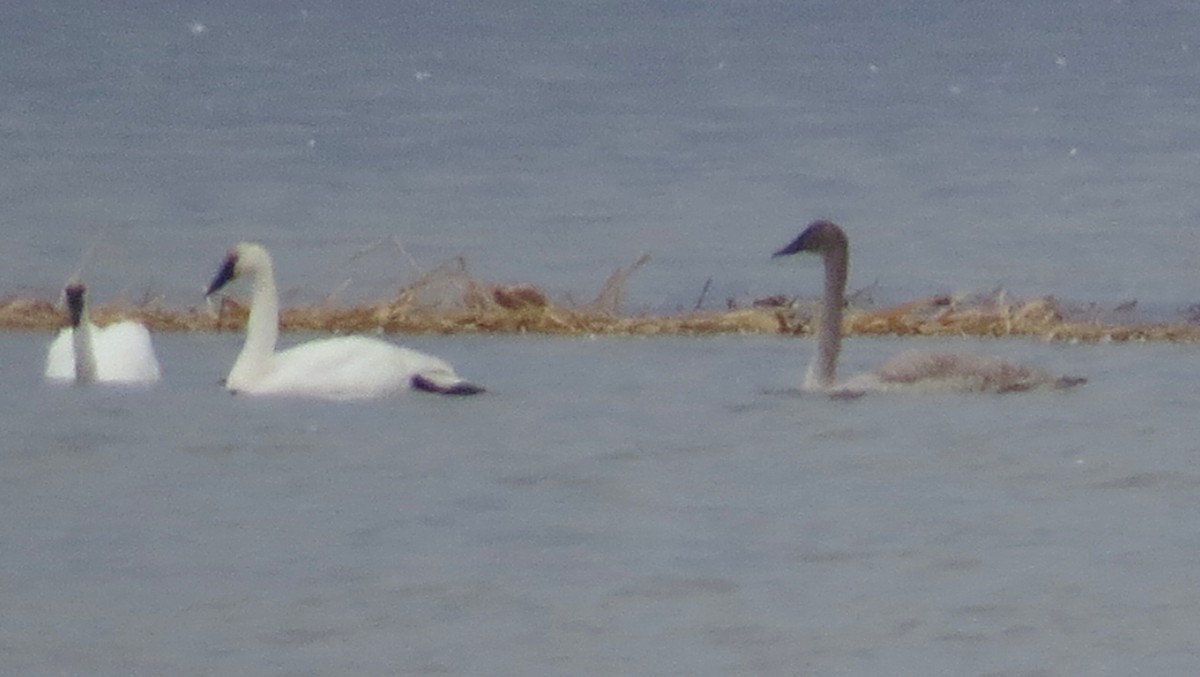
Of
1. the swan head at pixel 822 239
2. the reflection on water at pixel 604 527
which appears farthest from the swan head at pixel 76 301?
the swan head at pixel 822 239

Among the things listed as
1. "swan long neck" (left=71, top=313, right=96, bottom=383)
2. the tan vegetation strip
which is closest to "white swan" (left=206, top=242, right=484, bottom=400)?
"swan long neck" (left=71, top=313, right=96, bottom=383)

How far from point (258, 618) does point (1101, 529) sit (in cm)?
303

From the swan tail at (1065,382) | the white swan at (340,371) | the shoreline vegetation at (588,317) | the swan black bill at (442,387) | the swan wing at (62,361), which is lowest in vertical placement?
the shoreline vegetation at (588,317)

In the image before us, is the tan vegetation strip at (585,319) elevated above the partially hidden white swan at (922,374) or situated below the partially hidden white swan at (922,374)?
below

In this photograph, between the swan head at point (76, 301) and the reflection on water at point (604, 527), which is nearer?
the reflection on water at point (604, 527)

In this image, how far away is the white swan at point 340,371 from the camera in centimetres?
1561

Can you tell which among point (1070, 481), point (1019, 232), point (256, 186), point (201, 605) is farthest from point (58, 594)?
point (256, 186)

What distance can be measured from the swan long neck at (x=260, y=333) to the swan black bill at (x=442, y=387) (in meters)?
0.63

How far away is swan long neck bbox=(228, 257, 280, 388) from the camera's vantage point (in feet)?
52.5

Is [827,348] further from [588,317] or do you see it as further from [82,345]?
[588,317]

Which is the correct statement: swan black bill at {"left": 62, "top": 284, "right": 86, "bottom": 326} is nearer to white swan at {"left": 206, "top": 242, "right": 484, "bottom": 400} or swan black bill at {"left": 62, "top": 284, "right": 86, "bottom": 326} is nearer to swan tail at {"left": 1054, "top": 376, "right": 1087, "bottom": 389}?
white swan at {"left": 206, "top": 242, "right": 484, "bottom": 400}

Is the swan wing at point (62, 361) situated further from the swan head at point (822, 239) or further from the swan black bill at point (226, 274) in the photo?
the swan head at point (822, 239)

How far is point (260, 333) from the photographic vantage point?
16.3 metres

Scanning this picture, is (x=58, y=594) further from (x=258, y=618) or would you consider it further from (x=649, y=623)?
(x=649, y=623)
